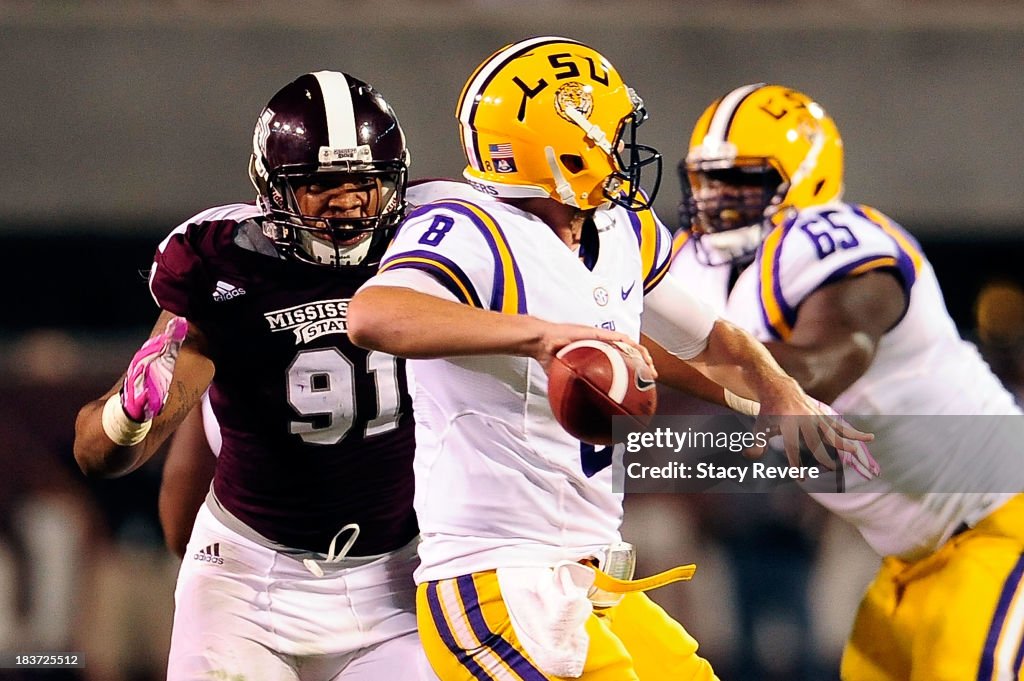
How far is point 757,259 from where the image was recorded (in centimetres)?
356

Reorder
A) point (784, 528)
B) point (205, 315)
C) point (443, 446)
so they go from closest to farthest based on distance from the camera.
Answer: point (443, 446) → point (205, 315) → point (784, 528)

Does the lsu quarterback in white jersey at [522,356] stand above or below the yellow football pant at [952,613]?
above

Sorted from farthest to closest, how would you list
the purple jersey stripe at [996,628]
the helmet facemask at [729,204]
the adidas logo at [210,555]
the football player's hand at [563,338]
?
the helmet facemask at [729,204]
the purple jersey stripe at [996,628]
the adidas logo at [210,555]
the football player's hand at [563,338]

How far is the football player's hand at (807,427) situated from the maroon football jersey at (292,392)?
71cm

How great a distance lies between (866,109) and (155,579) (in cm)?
343

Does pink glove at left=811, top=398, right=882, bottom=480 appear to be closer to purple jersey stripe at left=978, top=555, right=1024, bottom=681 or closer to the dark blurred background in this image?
purple jersey stripe at left=978, top=555, right=1024, bottom=681

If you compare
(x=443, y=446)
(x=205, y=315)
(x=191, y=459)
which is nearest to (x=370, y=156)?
(x=205, y=315)

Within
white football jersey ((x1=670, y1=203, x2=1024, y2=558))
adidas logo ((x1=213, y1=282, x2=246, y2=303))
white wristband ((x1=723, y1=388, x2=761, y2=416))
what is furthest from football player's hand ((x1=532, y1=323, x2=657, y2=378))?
white football jersey ((x1=670, y1=203, x2=1024, y2=558))

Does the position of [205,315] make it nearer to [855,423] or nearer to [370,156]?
[370,156]

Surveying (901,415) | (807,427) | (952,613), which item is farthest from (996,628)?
(807,427)

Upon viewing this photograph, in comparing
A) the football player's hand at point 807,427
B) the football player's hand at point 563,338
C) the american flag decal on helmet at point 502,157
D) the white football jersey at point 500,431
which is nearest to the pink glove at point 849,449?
the football player's hand at point 807,427

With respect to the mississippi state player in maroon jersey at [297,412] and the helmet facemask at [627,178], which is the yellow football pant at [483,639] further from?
the helmet facemask at [627,178]

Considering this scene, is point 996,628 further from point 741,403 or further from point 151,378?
point 151,378

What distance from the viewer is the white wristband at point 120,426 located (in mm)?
2742
